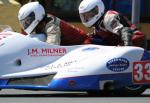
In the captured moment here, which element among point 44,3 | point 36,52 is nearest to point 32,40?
point 36,52

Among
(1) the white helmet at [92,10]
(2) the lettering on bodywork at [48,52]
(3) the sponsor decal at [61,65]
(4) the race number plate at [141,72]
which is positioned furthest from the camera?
(1) the white helmet at [92,10]

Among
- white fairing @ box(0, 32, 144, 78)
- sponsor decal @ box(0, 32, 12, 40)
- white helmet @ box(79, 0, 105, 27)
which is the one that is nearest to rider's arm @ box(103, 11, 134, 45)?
white helmet @ box(79, 0, 105, 27)

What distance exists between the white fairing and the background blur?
12638 mm

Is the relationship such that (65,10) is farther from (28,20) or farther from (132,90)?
(132,90)

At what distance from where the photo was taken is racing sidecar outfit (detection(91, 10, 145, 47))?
50.9ft

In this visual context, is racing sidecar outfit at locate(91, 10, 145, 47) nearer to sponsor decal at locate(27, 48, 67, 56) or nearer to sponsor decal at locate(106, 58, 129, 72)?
sponsor decal at locate(106, 58, 129, 72)

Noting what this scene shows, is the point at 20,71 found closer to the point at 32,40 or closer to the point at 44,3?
the point at 32,40

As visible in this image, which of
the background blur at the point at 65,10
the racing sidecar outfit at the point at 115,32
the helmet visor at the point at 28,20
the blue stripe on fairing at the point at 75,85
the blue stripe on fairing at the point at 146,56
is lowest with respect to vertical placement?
the background blur at the point at 65,10

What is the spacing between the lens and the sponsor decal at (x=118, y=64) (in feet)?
49.0

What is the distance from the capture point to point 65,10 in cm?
2800

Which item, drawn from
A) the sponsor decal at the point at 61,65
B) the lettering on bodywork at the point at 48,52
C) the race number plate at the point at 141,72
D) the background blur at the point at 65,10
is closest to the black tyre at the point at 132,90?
the race number plate at the point at 141,72

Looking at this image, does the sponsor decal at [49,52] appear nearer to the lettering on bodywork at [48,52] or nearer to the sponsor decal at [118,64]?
the lettering on bodywork at [48,52]

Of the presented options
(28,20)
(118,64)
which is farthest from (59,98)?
(28,20)

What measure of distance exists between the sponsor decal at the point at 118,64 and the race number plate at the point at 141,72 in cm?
16
